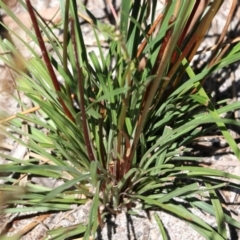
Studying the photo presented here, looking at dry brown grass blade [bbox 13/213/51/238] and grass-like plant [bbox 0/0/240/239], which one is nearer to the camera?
grass-like plant [bbox 0/0/240/239]

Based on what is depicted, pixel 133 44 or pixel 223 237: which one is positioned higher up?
pixel 133 44

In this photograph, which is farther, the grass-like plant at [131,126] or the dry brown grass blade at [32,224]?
the dry brown grass blade at [32,224]

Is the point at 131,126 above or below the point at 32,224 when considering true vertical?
above

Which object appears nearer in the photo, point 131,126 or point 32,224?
point 131,126

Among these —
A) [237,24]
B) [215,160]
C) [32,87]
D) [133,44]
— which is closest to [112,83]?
[133,44]

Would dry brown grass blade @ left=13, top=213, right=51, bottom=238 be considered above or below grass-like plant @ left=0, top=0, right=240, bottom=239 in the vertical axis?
below

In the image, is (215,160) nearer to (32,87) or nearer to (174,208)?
(174,208)

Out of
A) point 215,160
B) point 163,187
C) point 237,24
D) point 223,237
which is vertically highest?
point 237,24

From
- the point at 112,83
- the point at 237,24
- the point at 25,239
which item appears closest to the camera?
the point at 112,83

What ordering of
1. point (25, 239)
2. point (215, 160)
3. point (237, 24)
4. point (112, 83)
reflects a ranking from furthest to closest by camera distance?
point (237, 24) → point (215, 160) → point (25, 239) → point (112, 83)

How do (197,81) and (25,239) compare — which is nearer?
(197,81)

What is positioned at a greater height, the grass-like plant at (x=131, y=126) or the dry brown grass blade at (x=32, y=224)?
the grass-like plant at (x=131, y=126)
